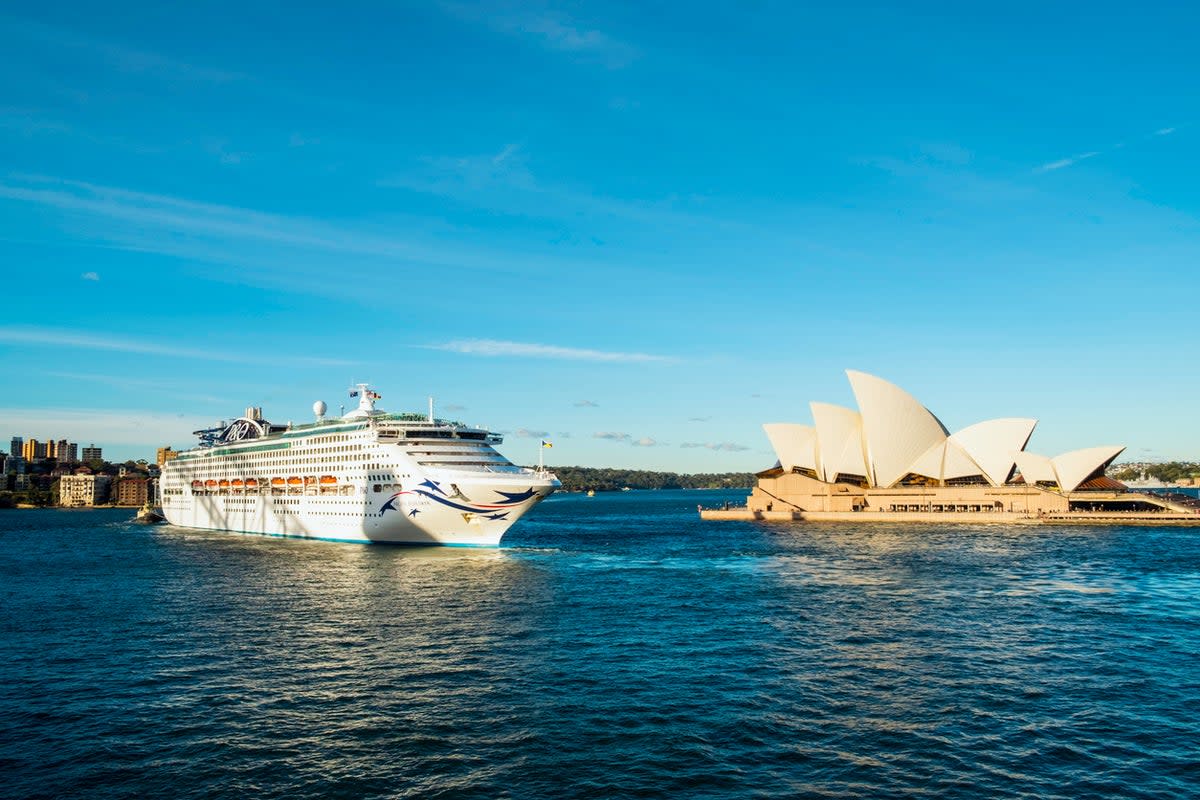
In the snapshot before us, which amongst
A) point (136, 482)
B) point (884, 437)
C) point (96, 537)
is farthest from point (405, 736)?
point (136, 482)

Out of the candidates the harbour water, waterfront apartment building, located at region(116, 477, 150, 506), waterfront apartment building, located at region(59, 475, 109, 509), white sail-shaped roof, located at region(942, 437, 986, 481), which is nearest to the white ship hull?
the harbour water

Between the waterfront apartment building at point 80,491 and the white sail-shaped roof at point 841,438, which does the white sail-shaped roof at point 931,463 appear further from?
the waterfront apartment building at point 80,491

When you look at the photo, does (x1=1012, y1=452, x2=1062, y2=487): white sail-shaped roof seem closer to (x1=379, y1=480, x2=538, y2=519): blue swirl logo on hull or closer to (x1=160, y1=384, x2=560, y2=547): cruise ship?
(x1=160, y1=384, x2=560, y2=547): cruise ship

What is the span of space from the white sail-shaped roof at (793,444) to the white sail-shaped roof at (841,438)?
3.14 meters

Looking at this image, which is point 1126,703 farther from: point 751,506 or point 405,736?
point 751,506

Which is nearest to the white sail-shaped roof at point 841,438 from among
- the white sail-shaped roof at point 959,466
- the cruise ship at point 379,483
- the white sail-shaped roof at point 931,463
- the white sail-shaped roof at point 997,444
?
the white sail-shaped roof at point 931,463

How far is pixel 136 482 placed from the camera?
641 feet

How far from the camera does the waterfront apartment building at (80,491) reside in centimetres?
18888

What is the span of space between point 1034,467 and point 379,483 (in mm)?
75059

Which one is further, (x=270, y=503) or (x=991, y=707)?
(x=270, y=503)

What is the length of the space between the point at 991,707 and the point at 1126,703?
3725mm

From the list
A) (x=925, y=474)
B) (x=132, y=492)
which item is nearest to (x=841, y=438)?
(x=925, y=474)

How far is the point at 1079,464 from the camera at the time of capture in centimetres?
9150

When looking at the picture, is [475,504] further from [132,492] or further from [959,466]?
[132,492]
